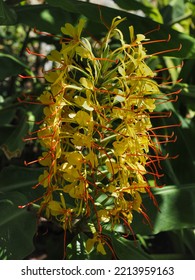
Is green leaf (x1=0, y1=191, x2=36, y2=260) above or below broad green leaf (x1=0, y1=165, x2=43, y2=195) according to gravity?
below

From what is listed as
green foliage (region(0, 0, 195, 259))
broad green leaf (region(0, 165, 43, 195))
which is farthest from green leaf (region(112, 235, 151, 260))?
broad green leaf (region(0, 165, 43, 195))

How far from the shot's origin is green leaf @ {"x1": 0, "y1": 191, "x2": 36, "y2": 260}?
1.22m

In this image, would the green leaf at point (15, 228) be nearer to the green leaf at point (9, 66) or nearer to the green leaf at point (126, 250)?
the green leaf at point (126, 250)

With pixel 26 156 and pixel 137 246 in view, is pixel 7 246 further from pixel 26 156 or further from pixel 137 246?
pixel 26 156

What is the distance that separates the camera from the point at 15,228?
1.26m

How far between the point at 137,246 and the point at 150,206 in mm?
118

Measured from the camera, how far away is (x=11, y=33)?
2.81 m

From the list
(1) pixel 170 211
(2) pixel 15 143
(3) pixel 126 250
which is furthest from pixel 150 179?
(2) pixel 15 143

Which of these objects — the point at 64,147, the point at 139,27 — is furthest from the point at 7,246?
the point at 139,27

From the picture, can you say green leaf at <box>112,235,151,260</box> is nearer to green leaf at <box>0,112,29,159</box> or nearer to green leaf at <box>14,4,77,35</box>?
green leaf at <box>0,112,29,159</box>

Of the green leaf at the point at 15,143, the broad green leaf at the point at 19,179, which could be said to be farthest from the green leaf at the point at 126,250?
the green leaf at the point at 15,143

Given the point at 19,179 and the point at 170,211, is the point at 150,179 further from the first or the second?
the point at 19,179
